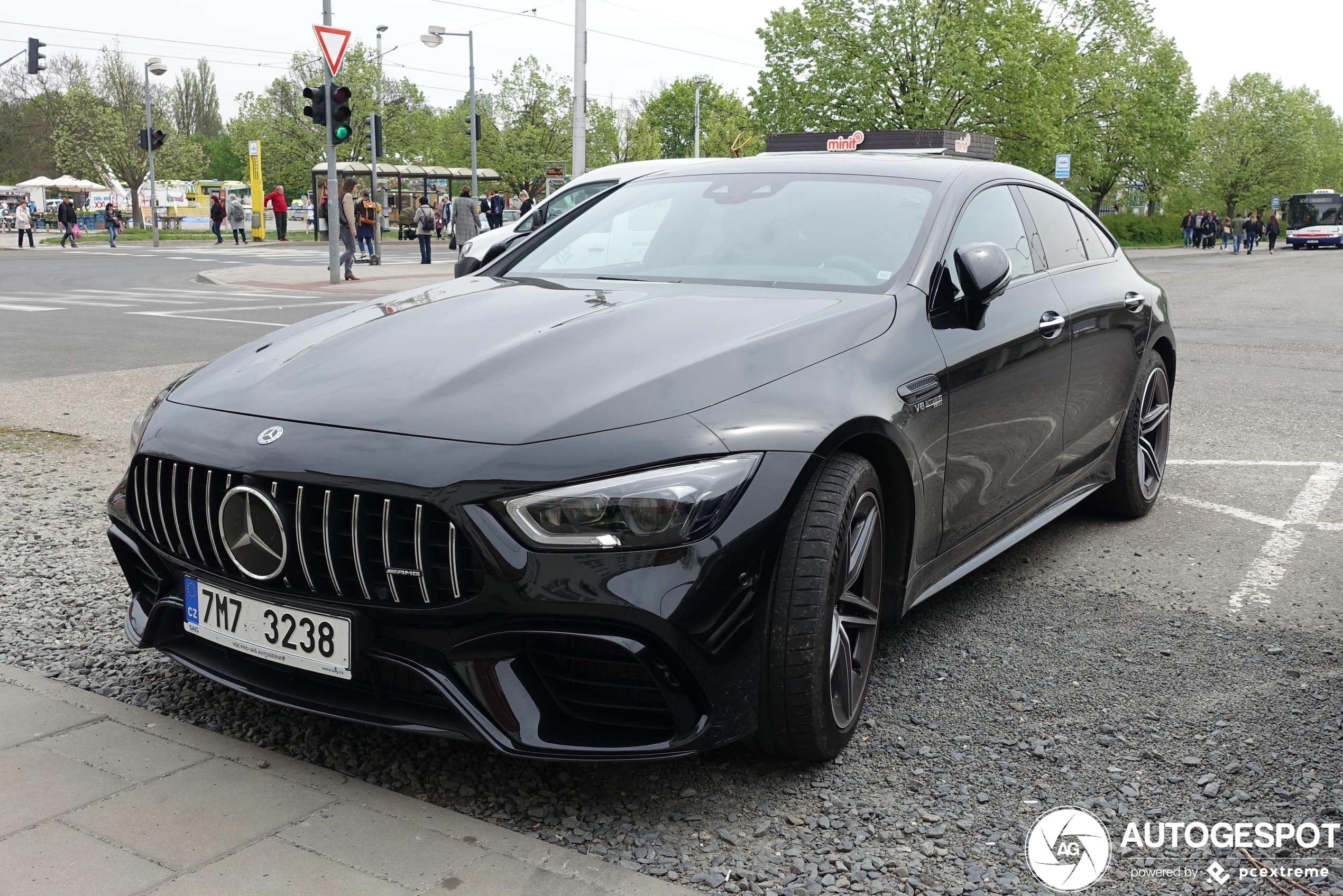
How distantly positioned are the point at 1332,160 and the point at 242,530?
388 feet

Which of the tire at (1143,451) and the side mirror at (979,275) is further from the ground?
the side mirror at (979,275)

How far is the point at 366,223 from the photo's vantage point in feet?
92.2

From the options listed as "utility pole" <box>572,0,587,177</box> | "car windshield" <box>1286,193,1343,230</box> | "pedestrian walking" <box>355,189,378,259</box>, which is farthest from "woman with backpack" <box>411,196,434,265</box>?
"car windshield" <box>1286,193,1343,230</box>

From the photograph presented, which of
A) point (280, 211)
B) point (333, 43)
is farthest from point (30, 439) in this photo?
point (280, 211)

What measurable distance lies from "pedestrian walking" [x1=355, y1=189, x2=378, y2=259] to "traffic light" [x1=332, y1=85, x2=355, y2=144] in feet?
28.8

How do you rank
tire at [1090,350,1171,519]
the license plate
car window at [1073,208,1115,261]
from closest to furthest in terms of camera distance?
the license plate → car window at [1073,208,1115,261] → tire at [1090,350,1171,519]

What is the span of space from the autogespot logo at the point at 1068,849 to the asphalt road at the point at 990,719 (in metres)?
0.03

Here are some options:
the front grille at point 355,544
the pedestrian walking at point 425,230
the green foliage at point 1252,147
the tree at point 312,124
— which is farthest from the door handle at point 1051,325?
the green foliage at point 1252,147

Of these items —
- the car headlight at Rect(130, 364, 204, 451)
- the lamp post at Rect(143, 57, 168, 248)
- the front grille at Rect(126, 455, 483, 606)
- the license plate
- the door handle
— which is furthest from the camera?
the lamp post at Rect(143, 57, 168, 248)

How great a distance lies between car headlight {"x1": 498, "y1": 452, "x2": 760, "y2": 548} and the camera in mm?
2457

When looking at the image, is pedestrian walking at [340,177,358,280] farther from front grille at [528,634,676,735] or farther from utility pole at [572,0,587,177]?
front grille at [528,634,676,735]

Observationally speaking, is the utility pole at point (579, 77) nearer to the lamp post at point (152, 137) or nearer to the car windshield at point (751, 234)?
the lamp post at point (152, 137)

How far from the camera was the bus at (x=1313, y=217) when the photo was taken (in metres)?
62.5

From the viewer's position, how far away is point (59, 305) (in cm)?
1677
